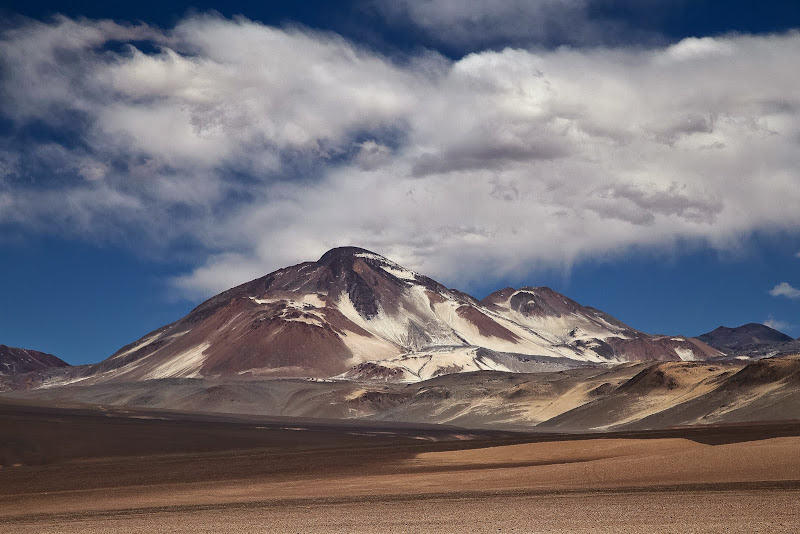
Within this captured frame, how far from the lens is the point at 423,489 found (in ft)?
127

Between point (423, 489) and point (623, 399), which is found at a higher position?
point (623, 399)

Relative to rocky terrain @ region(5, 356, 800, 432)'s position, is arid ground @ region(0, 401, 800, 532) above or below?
below

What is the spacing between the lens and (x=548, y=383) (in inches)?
6752

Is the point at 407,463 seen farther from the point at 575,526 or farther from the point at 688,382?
the point at 688,382

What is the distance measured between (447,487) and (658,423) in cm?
7638

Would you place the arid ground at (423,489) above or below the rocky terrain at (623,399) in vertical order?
A: below

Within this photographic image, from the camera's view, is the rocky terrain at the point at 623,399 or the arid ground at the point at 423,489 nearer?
the arid ground at the point at 423,489

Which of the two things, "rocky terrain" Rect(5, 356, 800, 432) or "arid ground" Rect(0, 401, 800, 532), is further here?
"rocky terrain" Rect(5, 356, 800, 432)

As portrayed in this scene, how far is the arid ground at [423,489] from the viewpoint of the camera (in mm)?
26906

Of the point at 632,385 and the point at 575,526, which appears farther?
the point at 632,385

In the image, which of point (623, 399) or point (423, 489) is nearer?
point (423, 489)

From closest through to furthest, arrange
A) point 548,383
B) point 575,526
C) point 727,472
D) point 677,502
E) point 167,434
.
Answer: point 575,526
point 677,502
point 727,472
point 167,434
point 548,383

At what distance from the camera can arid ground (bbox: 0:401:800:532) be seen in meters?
26.9

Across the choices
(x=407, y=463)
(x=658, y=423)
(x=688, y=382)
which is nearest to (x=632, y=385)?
(x=688, y=382)
